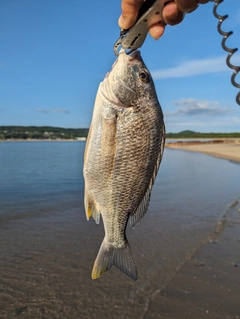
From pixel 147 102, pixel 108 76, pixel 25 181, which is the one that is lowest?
pixel 25 181

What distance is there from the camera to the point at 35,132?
181 metres

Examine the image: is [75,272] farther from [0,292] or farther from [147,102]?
[147,102]

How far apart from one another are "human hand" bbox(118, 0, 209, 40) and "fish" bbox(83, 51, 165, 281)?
11.4 inches

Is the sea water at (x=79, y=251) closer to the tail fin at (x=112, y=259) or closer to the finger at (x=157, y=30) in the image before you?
the tail fin at (x=112, y=259)

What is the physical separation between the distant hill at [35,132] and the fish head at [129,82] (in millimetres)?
171174

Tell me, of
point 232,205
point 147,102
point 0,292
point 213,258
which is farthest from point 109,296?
point 232,205

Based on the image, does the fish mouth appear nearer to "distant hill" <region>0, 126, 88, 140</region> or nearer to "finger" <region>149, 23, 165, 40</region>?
"finger" <region>149, 23, 165, 40</region>

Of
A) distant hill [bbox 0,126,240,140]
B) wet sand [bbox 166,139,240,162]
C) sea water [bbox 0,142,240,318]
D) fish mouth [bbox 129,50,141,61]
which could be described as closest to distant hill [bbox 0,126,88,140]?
distant hill [bbox 0,126,240,140]

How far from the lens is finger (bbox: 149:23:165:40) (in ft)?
7.92

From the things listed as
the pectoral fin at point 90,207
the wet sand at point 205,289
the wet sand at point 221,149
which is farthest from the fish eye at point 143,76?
the wet sand at point 221,149

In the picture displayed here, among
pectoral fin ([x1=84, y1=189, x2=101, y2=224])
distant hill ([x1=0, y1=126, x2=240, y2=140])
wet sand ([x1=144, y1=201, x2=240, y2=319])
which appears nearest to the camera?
pectoral fin ([x1=84, y1=189, x2=101, y2=224])

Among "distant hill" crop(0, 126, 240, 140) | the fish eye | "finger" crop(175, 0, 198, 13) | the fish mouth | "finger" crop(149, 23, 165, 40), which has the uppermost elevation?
"finger" crop(175, 0, 198, 13)

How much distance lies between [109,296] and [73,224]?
412 centimetres

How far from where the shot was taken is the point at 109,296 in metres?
4.96
